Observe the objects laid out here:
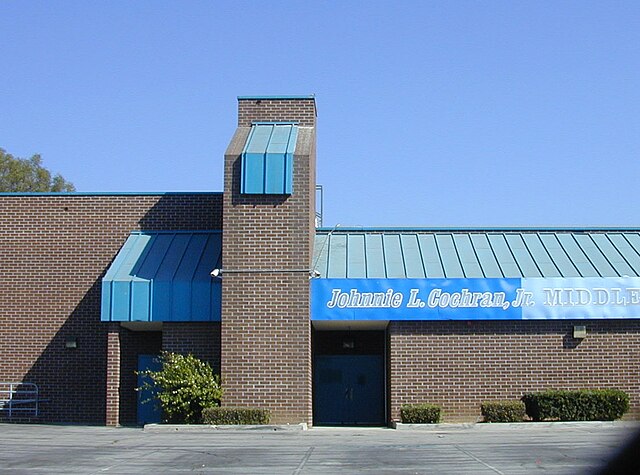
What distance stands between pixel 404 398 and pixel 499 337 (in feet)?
9.78

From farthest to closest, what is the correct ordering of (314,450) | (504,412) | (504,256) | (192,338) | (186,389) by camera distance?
(504,256), (192,338), (186,389), (504,412), (314,450)

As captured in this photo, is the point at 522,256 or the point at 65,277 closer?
the point at 522,256

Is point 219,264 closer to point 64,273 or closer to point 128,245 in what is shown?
point 128,245

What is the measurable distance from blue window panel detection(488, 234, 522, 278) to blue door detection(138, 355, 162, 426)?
32.7 feet

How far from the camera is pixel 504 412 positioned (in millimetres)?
22234

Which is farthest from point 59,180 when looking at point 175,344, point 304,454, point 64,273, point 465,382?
point 304,454

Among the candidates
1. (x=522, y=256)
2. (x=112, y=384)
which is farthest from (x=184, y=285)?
(x=522, y=256)

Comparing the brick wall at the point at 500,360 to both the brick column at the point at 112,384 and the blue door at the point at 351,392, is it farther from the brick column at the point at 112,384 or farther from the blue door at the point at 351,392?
the brick column at the point at 112,384

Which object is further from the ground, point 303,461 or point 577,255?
point 577,255

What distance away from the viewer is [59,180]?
203ft

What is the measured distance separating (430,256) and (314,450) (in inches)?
405

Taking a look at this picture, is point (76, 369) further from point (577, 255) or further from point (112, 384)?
point (577, 255)

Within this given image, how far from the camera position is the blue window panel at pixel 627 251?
25062mm

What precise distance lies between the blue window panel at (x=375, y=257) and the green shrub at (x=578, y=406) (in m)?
5.30
